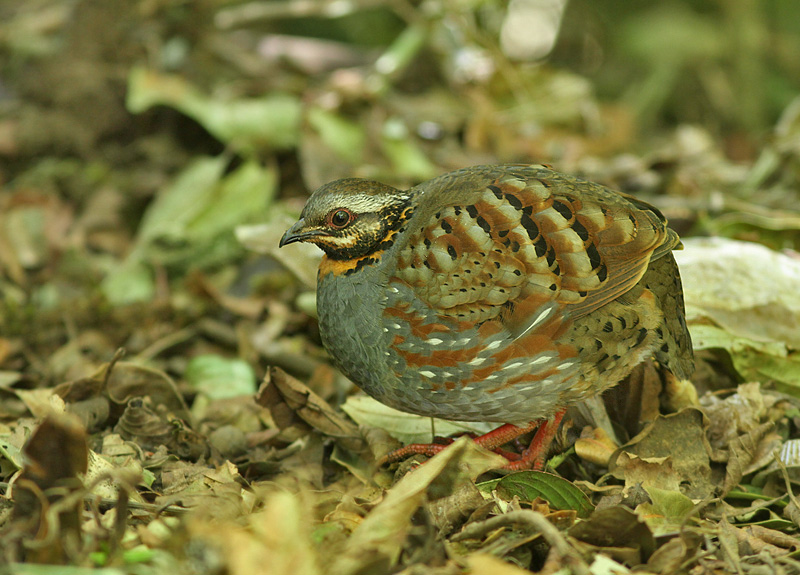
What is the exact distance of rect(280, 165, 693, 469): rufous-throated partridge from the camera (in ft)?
10.7

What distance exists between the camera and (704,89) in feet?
28.9

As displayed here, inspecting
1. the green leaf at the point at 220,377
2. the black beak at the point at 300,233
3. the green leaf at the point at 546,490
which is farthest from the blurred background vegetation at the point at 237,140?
the green leaf at the point at 546,490

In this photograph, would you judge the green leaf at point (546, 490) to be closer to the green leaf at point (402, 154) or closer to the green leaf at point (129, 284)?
the green leaf at point (129, 284)

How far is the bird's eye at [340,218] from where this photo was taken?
136 inches

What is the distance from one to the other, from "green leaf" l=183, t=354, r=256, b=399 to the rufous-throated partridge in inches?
35.7

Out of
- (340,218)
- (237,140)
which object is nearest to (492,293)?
(340,218)

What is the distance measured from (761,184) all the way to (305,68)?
146 inches

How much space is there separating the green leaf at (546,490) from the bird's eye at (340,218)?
1227mm

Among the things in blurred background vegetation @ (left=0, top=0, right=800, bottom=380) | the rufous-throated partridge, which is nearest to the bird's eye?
the rufous-throated partridge

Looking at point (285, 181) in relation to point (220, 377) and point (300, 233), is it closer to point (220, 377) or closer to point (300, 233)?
point (220, 377)

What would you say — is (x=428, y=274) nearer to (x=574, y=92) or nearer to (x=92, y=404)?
(x=92, y=404)

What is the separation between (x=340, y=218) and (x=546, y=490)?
1.38m

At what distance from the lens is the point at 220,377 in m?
4.31

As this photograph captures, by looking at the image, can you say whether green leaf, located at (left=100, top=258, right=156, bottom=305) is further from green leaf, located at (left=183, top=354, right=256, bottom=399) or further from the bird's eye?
the bird's eye
